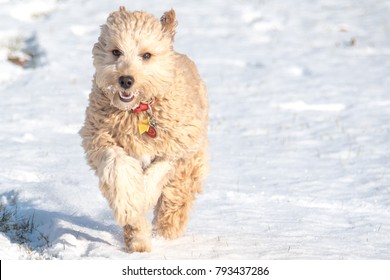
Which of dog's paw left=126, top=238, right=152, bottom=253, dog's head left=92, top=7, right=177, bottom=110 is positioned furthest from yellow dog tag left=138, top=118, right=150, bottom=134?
dog's paw left=126, top=238, right=152, bottom=253

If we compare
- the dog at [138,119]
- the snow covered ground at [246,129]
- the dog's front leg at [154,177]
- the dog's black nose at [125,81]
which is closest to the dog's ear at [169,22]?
the dog at [138,119]

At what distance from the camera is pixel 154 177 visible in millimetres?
5613

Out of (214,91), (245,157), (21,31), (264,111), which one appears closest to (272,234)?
(245,157)

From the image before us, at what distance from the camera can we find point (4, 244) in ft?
18.5

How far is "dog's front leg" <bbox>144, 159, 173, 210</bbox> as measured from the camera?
18.2 feet

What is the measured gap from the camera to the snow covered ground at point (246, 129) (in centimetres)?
623

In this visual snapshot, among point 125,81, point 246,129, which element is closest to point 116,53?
point 125,81

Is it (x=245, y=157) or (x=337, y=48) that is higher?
(x=245, y=157)

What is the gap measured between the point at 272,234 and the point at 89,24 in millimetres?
10857

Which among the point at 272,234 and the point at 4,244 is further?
the point at 272,234

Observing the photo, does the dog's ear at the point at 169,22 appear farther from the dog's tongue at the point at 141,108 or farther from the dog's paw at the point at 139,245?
the dog's paw at the point at 139,245

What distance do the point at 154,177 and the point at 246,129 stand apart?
17.6 ft

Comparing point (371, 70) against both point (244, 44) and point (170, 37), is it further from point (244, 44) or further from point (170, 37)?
point (170, 37)

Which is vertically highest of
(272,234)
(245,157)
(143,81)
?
(143,81)
